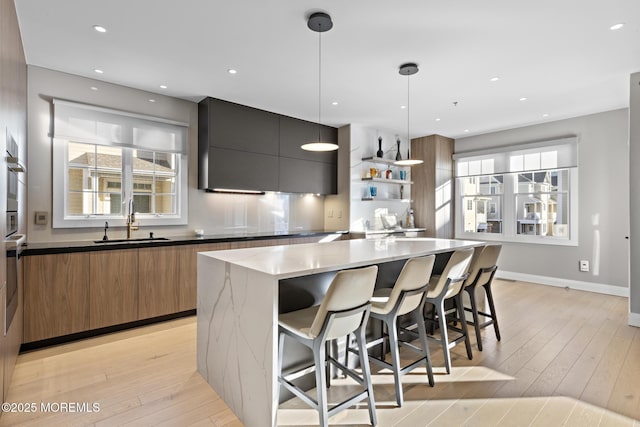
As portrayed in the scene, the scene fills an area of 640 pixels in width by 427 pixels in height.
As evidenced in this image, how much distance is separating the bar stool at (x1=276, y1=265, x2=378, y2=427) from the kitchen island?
0.52ft

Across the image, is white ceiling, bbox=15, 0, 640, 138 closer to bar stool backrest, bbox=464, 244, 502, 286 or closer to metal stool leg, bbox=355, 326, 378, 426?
bar stool backrest, bbox=464, 244, 502, 286

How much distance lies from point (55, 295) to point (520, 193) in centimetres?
671

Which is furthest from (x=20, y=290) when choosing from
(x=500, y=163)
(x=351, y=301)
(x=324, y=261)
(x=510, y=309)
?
(x=500, y=163)

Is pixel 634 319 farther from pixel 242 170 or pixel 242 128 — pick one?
pixel 242 128

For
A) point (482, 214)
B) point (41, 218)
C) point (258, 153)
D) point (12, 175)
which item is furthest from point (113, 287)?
point (482, 214)

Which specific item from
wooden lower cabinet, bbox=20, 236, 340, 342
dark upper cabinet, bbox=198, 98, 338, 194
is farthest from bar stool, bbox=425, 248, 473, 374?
dark upper cabinet, bbox=198, 98, 338, 194

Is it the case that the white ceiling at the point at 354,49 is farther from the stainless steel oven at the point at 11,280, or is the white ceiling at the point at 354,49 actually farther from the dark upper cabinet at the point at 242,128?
the stainless steel oven at the point at 11,280

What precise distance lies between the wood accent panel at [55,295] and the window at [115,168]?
671 mm

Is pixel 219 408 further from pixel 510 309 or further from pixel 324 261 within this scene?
pixel 510 309

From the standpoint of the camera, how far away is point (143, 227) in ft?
12.8

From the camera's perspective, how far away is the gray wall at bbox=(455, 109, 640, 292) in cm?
465

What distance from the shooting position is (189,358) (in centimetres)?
271

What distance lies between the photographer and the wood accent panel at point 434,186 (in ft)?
20.4

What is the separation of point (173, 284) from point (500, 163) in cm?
576
